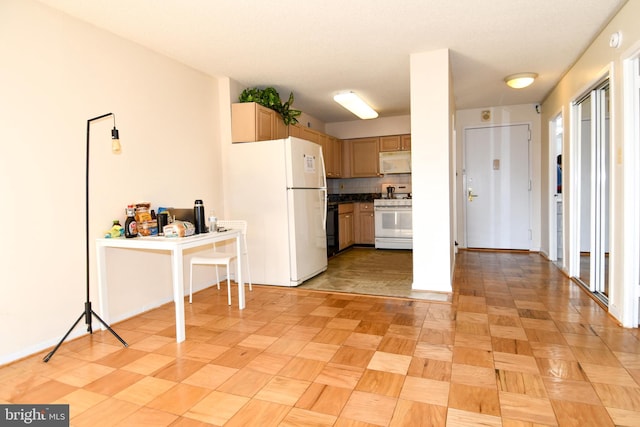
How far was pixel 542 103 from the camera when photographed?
18.5 feet

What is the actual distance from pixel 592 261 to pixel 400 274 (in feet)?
6.35

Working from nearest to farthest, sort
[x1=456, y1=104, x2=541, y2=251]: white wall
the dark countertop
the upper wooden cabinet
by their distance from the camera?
[x1=456, y1=104, x2=541, y2=251]: white wall < the upper wooden cabinet < the dark countertop

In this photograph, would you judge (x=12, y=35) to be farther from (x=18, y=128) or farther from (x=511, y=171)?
(x=511, y=171)

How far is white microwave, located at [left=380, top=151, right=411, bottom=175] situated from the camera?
6.59 meters

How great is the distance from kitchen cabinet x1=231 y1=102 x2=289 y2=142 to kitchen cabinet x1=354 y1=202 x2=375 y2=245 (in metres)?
2.98

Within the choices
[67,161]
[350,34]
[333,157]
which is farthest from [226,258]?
[333,157]

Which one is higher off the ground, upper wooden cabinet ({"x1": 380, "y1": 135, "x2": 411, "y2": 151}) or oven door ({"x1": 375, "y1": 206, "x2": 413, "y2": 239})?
upper wooden cabinet ({"x1": 380, "y1": 135, "x2": 411, "y2": 151})

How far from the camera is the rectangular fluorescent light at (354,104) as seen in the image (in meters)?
4.76

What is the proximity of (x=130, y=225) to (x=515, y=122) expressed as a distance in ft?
18.8

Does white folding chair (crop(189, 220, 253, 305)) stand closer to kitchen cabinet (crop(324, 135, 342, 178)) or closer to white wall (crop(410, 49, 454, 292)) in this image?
white wall (crop(410, 49, 454, 292))

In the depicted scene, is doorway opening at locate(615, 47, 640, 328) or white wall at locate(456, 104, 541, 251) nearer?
doorway opening at locate(615, 47, 640, 328)

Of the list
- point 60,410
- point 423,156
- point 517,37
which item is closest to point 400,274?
point 423,156

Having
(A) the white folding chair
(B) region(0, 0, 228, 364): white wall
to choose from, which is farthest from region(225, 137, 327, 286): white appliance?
(B) region(0, 0, 228, 364): white wall

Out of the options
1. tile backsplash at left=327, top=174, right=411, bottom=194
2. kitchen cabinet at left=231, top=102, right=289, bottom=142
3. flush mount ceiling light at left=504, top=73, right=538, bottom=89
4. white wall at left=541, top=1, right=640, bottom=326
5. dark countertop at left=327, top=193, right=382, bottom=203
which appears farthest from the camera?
dark countertop at left=327, top=193, right=382, bottom=203
